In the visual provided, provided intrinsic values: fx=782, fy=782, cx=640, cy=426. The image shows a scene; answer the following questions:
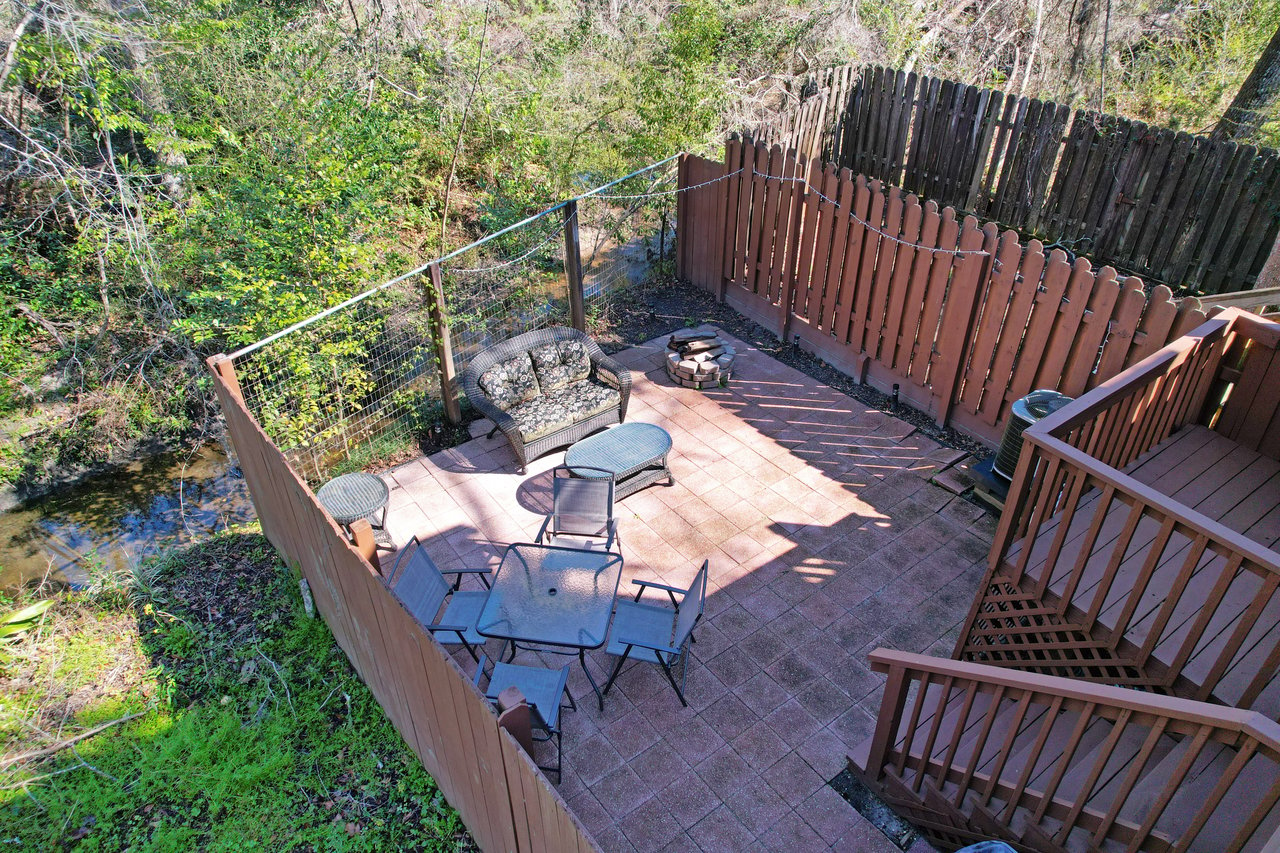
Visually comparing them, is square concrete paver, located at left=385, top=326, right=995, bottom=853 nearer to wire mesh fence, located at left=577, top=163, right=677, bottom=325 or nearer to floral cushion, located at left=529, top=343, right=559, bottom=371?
floral cushion, located at left=529, top=343, right=559, bottom=371

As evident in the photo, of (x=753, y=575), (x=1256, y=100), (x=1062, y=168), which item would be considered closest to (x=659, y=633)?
(x=753, y=575)

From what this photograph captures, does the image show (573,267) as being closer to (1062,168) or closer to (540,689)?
(540,689)

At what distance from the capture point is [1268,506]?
4.53 m

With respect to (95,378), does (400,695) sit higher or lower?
higher

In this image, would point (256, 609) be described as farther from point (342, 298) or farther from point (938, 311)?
point (938, 311)

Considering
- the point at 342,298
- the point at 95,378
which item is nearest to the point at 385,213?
the point at 342,298

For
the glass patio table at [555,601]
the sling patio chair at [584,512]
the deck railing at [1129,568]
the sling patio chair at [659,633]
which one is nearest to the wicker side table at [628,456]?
the sling patio chair at [584,512]

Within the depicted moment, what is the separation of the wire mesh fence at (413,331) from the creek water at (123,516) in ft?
5.28

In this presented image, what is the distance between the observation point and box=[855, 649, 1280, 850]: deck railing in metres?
2.67

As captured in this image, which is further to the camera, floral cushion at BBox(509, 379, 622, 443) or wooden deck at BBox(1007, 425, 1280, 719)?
floral cushion at BBox(509, 379, 622, 443)

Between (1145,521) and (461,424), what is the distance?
5465mm

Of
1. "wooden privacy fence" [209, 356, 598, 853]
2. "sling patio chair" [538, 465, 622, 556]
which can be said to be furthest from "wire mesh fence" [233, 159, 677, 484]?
"sling patio chair" [538, 465, 622, 556]

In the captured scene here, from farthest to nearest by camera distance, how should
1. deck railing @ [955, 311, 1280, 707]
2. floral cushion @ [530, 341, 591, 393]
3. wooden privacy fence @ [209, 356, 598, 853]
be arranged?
floral cushion @ [530, 341, 591, 393]
deck railing @ [955, 311, 1280, 707]
wooden privacy fence @ [209, 356, 598, 853]

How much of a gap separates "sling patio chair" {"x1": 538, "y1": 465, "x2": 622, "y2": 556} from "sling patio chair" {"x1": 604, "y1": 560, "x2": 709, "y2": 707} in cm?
76
